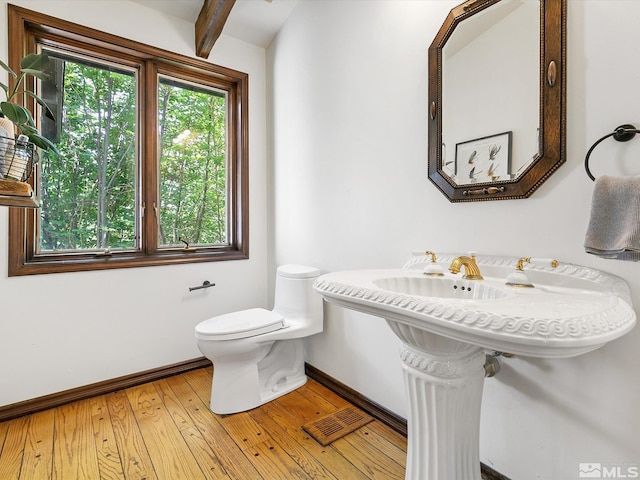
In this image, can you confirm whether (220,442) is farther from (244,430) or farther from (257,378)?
(257,378)

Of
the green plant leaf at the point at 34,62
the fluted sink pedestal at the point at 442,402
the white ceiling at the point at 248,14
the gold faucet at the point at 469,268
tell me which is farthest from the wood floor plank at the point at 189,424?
the white ceiling at the point at 248,14

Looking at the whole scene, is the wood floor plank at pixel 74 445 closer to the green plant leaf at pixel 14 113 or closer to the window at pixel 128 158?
the window at pixel 128 158

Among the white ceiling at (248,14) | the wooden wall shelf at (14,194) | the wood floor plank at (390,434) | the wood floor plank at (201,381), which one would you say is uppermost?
the white ceiling at (248,14)

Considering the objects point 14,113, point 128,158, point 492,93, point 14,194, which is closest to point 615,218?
point 492,93

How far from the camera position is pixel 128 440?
1.52 m

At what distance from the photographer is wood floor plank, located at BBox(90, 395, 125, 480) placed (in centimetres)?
132

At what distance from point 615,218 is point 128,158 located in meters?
2.46

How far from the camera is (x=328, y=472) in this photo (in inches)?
51.8

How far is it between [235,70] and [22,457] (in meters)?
2.56

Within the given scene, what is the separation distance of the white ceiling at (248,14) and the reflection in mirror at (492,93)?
4.78 ft

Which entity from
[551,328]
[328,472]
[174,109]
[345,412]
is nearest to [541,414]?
[551,328]

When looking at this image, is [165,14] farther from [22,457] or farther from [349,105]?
[22,457]

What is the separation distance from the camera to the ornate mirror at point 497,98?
104 centimetres

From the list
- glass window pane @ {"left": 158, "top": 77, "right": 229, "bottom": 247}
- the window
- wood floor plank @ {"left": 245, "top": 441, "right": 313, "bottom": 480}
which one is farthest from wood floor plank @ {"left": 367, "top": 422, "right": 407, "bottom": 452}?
glass window pane @ {"left": 158, "top": 77, "right": 229, "bottom": 247}
